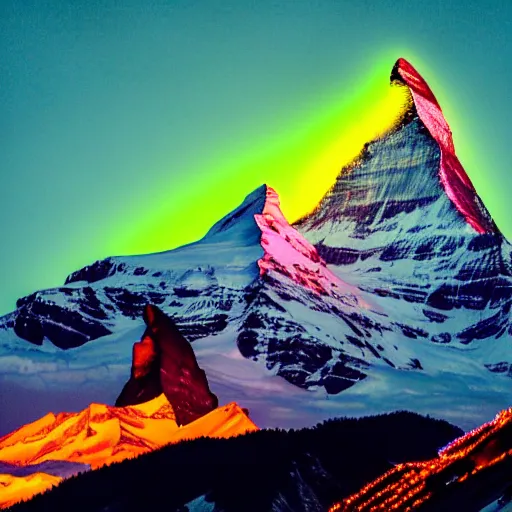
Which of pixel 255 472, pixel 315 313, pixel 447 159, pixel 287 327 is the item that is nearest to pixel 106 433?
pixel 255 472

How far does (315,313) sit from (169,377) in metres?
6.49

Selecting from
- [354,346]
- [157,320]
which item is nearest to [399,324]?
[354,346]

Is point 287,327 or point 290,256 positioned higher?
point 290,256

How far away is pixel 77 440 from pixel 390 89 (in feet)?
81.9

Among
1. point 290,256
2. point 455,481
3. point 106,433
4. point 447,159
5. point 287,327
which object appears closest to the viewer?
point 455,481

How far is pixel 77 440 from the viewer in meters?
37.7

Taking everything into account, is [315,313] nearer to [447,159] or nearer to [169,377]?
[169,377]

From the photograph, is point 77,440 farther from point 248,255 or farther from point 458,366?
point 458,366

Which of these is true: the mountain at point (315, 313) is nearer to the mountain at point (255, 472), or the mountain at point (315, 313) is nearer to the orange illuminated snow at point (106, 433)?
the orange illuminated snow at point (106, 433)

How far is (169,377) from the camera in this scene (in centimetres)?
4006

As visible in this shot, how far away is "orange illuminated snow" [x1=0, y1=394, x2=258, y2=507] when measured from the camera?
37094 mm

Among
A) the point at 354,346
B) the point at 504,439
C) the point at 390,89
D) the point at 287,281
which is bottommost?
the point at 504,439

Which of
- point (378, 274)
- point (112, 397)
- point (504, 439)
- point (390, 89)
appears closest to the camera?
point (504, 439)

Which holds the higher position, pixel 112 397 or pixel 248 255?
pixel 248 255
